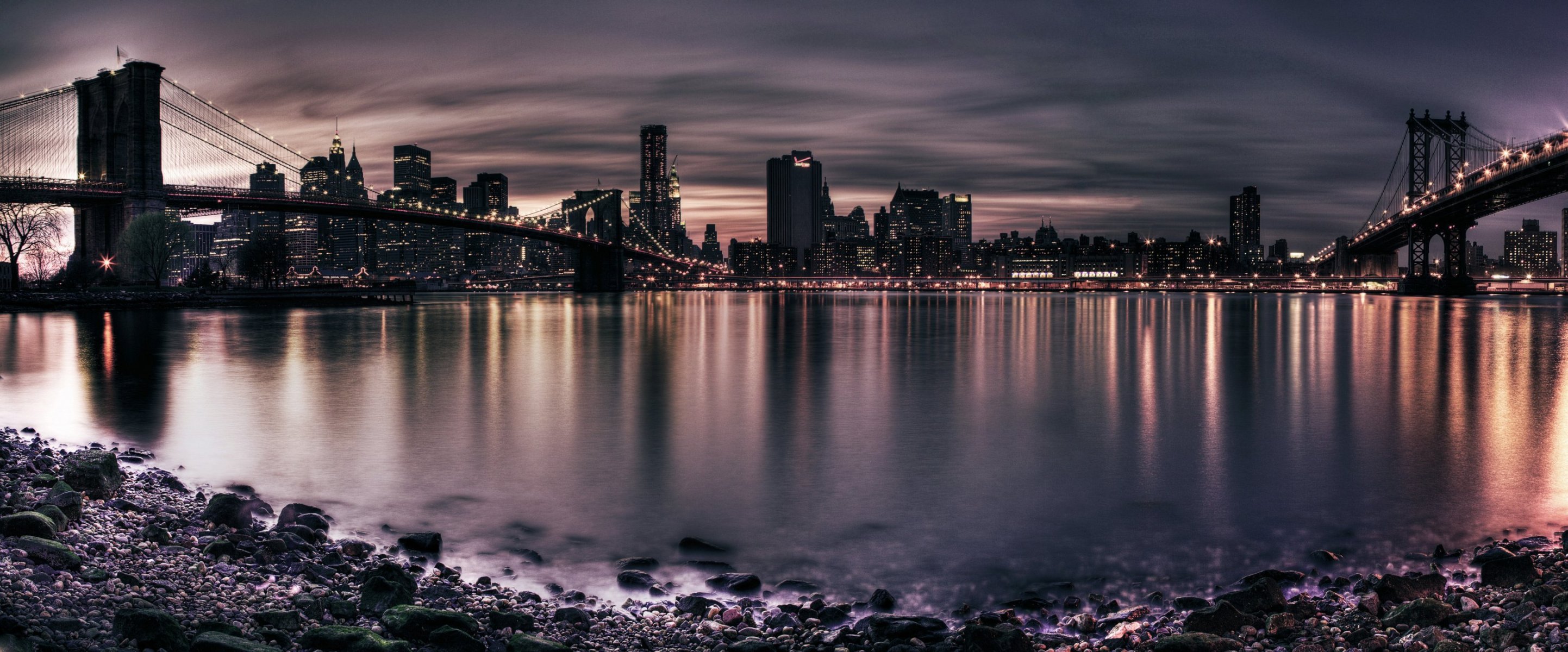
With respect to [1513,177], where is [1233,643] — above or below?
below

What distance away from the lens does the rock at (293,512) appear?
335 inches

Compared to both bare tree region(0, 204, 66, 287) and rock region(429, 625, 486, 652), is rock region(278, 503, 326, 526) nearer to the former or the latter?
rock region(429, 625, 486, 652)

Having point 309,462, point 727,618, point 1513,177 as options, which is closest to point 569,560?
point 727,618

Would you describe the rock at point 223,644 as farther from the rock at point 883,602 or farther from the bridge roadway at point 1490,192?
the bridge roadway at point 1490,192

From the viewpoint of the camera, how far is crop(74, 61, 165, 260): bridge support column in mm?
62594

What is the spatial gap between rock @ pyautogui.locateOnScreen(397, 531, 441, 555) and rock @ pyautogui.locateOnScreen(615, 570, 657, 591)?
1734 mm

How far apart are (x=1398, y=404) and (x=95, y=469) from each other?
1999cm

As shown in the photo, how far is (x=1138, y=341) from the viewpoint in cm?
3775

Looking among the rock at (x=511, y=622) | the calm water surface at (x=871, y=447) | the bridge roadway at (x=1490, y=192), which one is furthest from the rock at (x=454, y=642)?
the bridge roadway at (x=1490, y=192)

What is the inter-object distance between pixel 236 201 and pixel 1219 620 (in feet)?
238

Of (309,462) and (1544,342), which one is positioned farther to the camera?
(1544,342)

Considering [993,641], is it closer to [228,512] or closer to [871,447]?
[228,512]

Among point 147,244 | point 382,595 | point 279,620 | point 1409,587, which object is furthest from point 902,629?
point 147,244

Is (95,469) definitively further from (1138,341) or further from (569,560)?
(1138,341)
